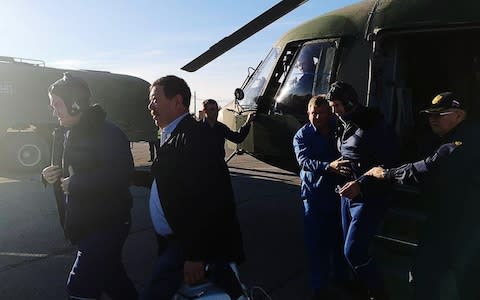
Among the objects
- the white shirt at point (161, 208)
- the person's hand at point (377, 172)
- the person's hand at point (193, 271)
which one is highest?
the white shirt at point (161, 208)

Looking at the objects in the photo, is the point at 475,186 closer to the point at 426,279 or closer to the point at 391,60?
the point at 426,279

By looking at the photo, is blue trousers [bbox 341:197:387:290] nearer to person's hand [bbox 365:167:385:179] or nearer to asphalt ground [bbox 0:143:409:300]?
person's hand [bbox 365:167:385:179]

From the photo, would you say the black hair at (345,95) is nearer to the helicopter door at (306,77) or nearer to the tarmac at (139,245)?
the helicopter door at (306,77)

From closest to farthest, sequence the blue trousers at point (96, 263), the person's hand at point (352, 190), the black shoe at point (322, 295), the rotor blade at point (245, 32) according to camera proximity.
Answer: the blue trousers at point (96, 263)
the person's hand at point (352, 190)
the black shoe at point (322, 295)
the rotor blade at point (245, 32)

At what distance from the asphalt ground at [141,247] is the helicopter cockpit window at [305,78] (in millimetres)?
1687

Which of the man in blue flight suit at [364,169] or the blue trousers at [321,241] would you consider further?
the blue trousers at [321,241]

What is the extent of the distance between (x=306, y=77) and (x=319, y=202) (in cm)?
183

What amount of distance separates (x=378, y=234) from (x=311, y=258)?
0.62 meters

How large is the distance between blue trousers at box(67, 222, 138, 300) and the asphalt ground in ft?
3.22

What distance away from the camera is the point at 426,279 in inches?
93.0

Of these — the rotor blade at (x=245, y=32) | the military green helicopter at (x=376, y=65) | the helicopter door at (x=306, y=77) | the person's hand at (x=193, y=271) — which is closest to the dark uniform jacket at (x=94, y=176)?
the person's hand at (x=193, y=271)

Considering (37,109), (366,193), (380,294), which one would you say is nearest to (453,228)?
(366,193)

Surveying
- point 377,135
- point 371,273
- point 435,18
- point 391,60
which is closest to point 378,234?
point 371,273

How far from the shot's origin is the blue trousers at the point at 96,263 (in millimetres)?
2588
